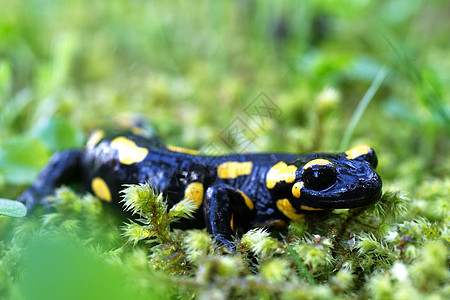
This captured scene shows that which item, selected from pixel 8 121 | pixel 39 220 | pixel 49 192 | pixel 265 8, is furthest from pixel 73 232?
pixel 265 8

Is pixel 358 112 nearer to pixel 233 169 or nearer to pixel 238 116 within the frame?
pixel 233 169

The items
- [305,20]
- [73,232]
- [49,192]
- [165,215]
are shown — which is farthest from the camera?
[305,20]

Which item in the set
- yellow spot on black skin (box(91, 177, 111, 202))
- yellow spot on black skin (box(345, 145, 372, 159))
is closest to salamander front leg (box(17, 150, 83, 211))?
yellow spot on black skin (box(91, 177, 111, 202))

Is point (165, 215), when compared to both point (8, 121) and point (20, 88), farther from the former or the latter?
point (20, 88)

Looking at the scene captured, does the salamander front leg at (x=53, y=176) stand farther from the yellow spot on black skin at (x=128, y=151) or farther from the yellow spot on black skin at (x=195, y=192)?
the yellow spot on black skin at (x=195, y=192)

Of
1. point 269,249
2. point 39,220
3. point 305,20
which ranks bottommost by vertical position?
point 39,220

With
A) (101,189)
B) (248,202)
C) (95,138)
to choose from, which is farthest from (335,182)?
(95,138)

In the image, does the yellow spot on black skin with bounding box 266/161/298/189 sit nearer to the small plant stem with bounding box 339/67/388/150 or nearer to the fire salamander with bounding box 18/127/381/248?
the fire salamander with bounding box 18/127/381/248
